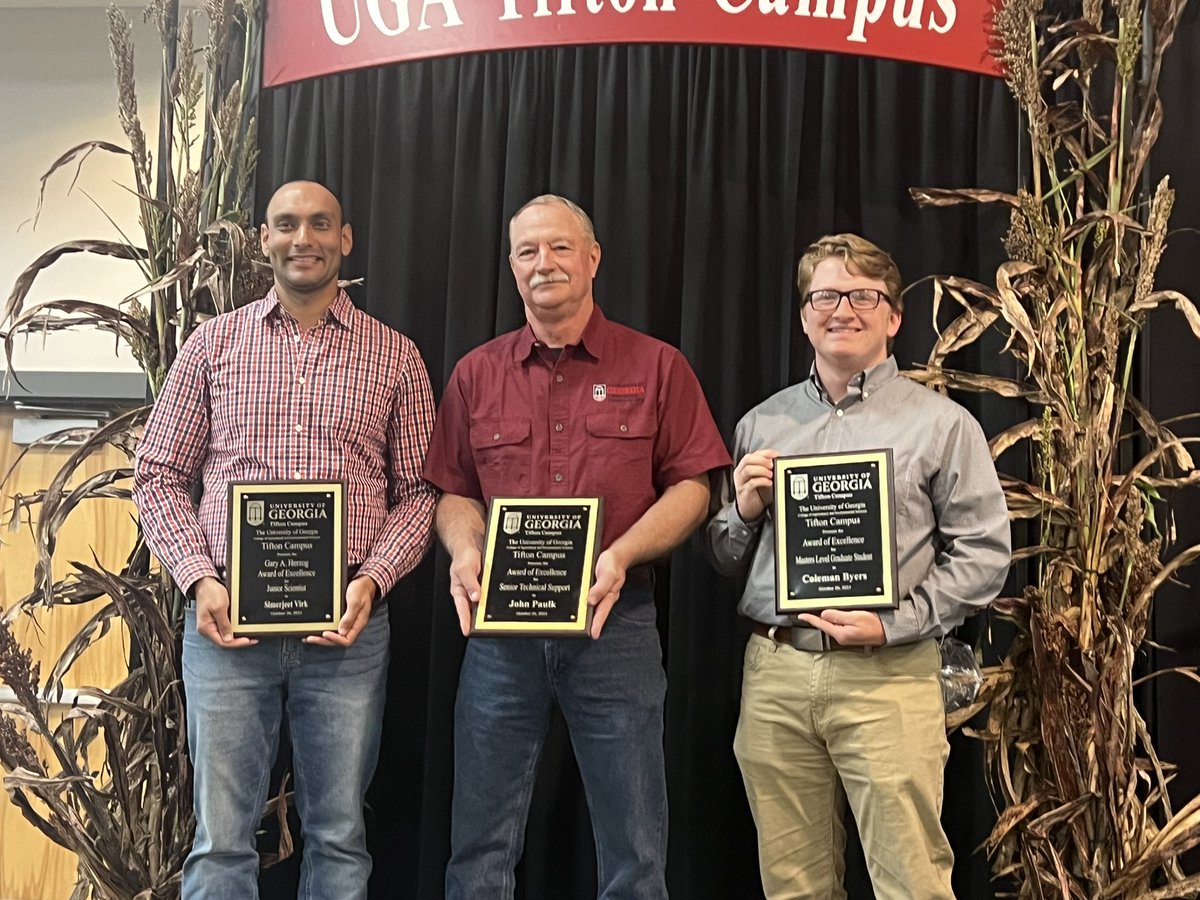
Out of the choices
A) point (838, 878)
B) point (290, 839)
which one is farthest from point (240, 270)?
point (838, 878)

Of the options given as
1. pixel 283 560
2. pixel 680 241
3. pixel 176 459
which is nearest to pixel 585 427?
pixel 283 560

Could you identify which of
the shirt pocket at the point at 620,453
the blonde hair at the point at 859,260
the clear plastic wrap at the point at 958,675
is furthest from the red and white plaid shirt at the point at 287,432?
the clear plastic wrap at the point at 958,675

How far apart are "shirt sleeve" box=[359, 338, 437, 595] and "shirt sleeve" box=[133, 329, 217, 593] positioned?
35cm

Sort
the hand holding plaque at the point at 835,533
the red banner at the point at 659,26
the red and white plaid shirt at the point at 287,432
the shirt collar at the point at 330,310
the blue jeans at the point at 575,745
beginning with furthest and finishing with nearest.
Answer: the red banner at the point at 659,26, the shirt collar at the point at 330,310, the red and white plaid shirt at the point at 287,432, the blue jeans at the point at 575,745, the hand holding plaque at the point at 835,533

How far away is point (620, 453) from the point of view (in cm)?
210

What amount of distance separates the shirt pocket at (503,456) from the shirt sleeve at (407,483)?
14 cm

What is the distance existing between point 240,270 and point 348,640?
982 mm

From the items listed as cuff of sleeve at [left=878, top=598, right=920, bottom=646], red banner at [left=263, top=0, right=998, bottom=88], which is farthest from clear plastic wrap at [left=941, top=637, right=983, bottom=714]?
red banner at [left=263, top=0, right=998, bottom=88]

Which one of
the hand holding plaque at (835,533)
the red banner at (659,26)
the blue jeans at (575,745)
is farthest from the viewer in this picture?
the red banner at (659,26)

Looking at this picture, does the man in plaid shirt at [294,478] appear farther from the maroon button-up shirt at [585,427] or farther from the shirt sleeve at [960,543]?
the shirt sleeve at [960,543]

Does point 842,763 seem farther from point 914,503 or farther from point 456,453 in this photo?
point 456,453

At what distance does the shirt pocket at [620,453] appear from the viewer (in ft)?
6.84

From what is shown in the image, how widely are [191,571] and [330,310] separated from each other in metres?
0.62

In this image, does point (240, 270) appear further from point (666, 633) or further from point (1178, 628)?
point (1178, 628)
